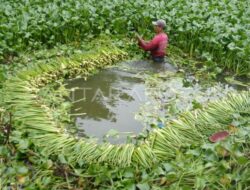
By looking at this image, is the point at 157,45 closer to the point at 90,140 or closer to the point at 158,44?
the point at 158,44

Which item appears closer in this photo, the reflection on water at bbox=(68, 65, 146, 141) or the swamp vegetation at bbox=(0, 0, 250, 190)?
the swamp vegetation at bbox=(0, 0, 250, 190)

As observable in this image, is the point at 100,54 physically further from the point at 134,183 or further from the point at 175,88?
the point at 134,183

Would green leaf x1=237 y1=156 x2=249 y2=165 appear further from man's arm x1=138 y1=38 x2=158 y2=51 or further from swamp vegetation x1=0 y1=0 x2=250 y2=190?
man's arm x1=138 y1=38 x2=158 y2=51

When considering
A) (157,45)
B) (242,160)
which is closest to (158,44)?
(157,45)

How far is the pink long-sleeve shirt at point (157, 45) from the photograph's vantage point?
6910 millimetres

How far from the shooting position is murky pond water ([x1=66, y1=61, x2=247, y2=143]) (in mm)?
4965

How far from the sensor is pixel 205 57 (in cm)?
710

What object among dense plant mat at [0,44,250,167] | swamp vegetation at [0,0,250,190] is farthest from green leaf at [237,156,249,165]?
dense plant mat at [0,44,250,167]

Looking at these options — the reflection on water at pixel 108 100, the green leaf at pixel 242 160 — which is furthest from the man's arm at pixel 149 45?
the green leaf at pixel 242 160

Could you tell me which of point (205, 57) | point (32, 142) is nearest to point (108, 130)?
point (32, 142)

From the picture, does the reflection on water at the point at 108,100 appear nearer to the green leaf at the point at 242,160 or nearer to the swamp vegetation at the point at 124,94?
the swamp vegetation at the point at 124,94

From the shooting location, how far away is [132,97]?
571 cm

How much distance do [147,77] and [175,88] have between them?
0.53 meters

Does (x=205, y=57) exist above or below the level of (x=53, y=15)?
below
